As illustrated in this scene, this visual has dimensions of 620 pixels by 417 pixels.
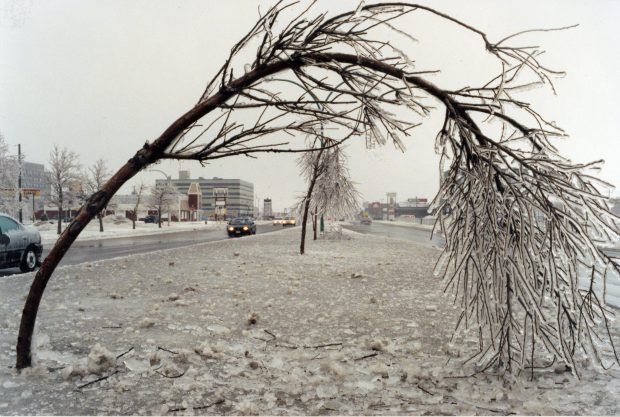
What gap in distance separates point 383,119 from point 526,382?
2.58m

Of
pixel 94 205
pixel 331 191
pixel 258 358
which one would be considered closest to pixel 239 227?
A: pixel 331 191

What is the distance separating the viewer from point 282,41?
11.0ft

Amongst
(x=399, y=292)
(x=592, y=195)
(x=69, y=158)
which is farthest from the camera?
(x=69, y=158)

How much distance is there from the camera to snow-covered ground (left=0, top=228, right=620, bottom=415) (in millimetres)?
3182

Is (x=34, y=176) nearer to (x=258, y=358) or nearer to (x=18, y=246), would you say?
(x=18, y=246)

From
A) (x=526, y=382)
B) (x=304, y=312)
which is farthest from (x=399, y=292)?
(x=526, y=382)

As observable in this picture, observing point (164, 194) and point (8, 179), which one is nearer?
point (8, 179)

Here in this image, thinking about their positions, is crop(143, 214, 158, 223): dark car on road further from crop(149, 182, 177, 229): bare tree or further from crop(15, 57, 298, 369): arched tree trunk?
crop(15, 57, 298, 369): arched tree trunk

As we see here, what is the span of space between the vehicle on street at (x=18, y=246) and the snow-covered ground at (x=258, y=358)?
295 centimetres

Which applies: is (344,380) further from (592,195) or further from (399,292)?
(399,292)

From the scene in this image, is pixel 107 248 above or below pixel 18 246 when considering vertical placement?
below

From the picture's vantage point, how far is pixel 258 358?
4250 millimetres

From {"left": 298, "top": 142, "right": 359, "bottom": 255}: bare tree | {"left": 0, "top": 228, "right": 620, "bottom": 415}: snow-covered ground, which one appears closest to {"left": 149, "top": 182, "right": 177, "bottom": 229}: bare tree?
{"left": 298, "top": 142, "right": 359, "bottom": 255}: bare tree

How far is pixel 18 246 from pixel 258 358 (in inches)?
391
